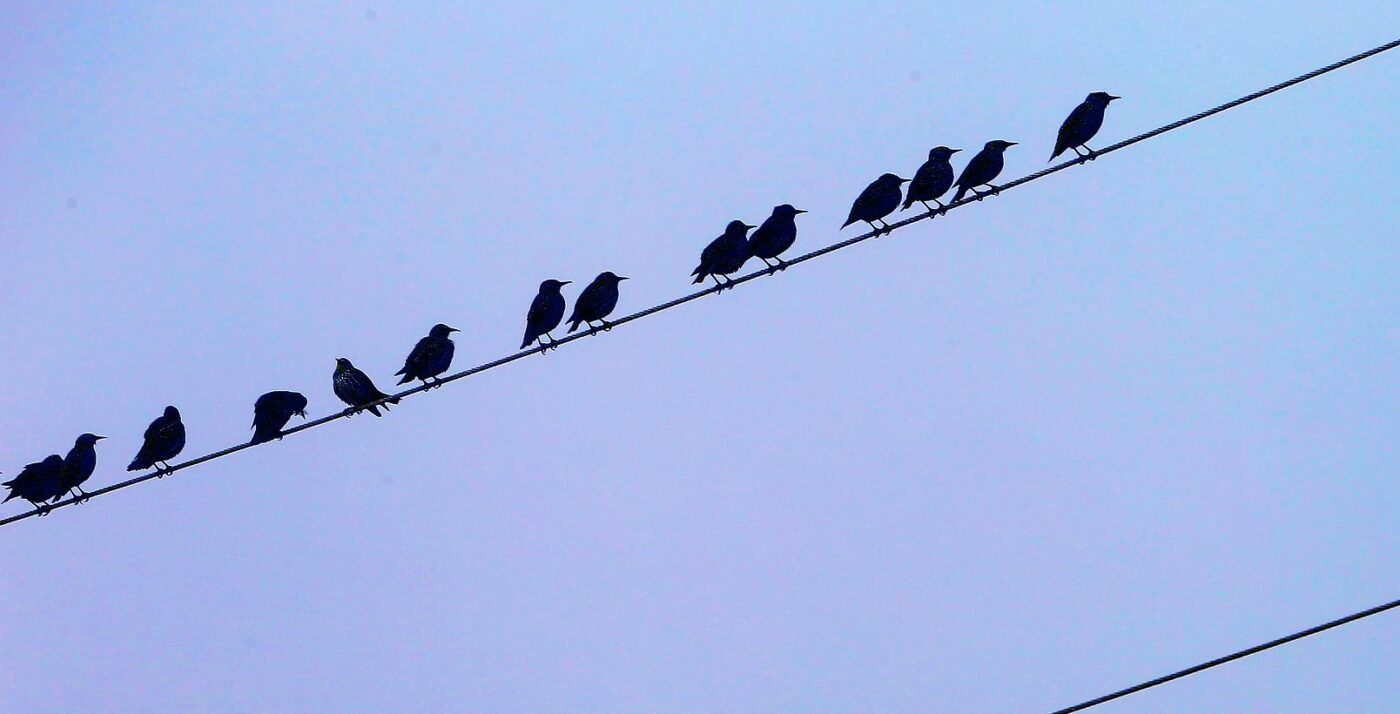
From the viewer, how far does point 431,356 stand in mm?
14484

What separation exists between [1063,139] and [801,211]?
181cm

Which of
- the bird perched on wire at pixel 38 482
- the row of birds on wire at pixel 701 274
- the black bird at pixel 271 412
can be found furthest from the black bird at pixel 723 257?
the bird perched on wire at pixel 38 482

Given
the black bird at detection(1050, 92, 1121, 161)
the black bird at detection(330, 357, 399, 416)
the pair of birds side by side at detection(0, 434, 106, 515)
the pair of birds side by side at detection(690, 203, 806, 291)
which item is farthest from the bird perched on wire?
the black bird at detection(1050, 92, 1121, 161)

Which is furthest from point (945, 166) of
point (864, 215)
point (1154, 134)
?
point (1154, 134)

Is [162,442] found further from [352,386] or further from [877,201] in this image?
[877,201]

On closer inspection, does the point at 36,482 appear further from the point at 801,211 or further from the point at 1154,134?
the point at 1154,134

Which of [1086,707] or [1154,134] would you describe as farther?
[1154,134]

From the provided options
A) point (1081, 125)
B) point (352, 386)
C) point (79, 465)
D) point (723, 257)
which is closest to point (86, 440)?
point (79, 465)

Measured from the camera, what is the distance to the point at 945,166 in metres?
14.3

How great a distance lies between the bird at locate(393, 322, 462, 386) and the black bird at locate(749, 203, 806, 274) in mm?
2192

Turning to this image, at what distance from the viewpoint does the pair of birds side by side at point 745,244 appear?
1417cm

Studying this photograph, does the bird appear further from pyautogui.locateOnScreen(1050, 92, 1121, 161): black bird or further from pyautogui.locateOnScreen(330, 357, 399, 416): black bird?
pyautogui.locateOnScreen(1050, 92, 1121, 161): black bird

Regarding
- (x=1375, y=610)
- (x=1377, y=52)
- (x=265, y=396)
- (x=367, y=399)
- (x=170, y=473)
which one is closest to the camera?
(x=1375, y=610)

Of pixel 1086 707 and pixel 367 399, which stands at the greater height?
pixel 367 399
